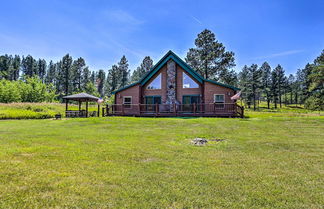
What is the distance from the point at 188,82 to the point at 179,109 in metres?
3.05

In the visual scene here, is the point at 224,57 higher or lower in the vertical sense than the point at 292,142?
higher

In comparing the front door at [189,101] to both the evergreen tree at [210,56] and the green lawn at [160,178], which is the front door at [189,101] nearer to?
the green lawn at [160,178]

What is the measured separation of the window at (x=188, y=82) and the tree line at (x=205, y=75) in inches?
614

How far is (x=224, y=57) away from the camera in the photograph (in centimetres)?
3422

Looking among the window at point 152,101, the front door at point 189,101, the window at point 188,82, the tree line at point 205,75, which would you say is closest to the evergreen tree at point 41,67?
the tree line at point 205,75

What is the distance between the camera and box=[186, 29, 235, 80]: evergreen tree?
34.2 m

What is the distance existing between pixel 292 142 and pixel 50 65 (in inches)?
4136

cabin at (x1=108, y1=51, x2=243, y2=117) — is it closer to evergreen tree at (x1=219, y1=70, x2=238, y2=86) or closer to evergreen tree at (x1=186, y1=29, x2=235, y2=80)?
evergreen tree at (x1=186, y1=29, x2=235, y2=80)

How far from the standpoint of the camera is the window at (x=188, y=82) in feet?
66.2

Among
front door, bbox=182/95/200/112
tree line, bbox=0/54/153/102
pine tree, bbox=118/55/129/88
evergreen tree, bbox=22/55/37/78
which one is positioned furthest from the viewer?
evergreen tree, bbox=22/55/37/78

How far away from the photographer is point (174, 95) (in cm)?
2019

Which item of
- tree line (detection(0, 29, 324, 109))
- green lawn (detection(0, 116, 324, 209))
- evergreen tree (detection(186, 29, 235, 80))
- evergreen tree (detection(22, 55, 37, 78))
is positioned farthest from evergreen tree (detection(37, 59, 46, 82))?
green lawn (detection(0, 116, 324, 209))

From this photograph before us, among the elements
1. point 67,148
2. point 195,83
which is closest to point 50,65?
point 195,83

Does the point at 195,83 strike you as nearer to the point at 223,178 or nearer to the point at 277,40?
the point at 277,40
